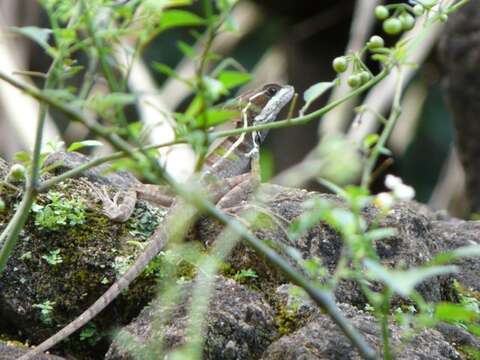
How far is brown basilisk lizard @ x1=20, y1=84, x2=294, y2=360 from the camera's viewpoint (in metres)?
2.99

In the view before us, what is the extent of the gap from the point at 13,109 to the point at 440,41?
3.92 m

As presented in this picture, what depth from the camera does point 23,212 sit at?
2.25m

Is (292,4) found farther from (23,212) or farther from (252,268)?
(23,212)

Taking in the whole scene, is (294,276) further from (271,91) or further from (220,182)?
(271,91)

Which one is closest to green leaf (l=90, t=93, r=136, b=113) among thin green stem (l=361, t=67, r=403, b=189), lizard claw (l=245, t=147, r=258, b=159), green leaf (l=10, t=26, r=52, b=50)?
green leaf (l=10, t=26, r=52, b=50)

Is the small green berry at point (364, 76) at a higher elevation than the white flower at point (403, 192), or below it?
higher

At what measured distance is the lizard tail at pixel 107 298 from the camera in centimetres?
279

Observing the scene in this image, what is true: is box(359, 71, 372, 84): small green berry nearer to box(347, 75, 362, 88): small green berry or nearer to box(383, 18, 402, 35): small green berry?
box(347, 75, 362, 88): small green berry

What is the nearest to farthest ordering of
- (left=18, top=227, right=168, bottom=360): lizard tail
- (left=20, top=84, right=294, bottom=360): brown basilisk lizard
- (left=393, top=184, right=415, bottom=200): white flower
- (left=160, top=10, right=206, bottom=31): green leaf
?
(left=160, top=10, right=206, bottom=31): green leaf < (left=393, top=184, right=415, bottom=200): white flower < (left=18, top=227, right=168, bottom=360): lizard tail < (left=20, top=84, right=294, bottom=360): brown basilisk lizard

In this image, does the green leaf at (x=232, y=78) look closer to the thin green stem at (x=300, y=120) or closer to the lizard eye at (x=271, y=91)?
the thin green stem at (x=300, y=120)

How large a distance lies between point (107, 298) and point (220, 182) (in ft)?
4.34

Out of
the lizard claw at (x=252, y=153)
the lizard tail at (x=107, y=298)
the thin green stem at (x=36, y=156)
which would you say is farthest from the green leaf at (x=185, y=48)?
the lizard claw at (x=252, y=153)

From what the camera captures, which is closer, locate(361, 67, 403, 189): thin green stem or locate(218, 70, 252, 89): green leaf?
locate(218, 70, 252, 89): green leaf

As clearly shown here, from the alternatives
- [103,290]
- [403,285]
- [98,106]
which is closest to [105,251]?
[103,290]
